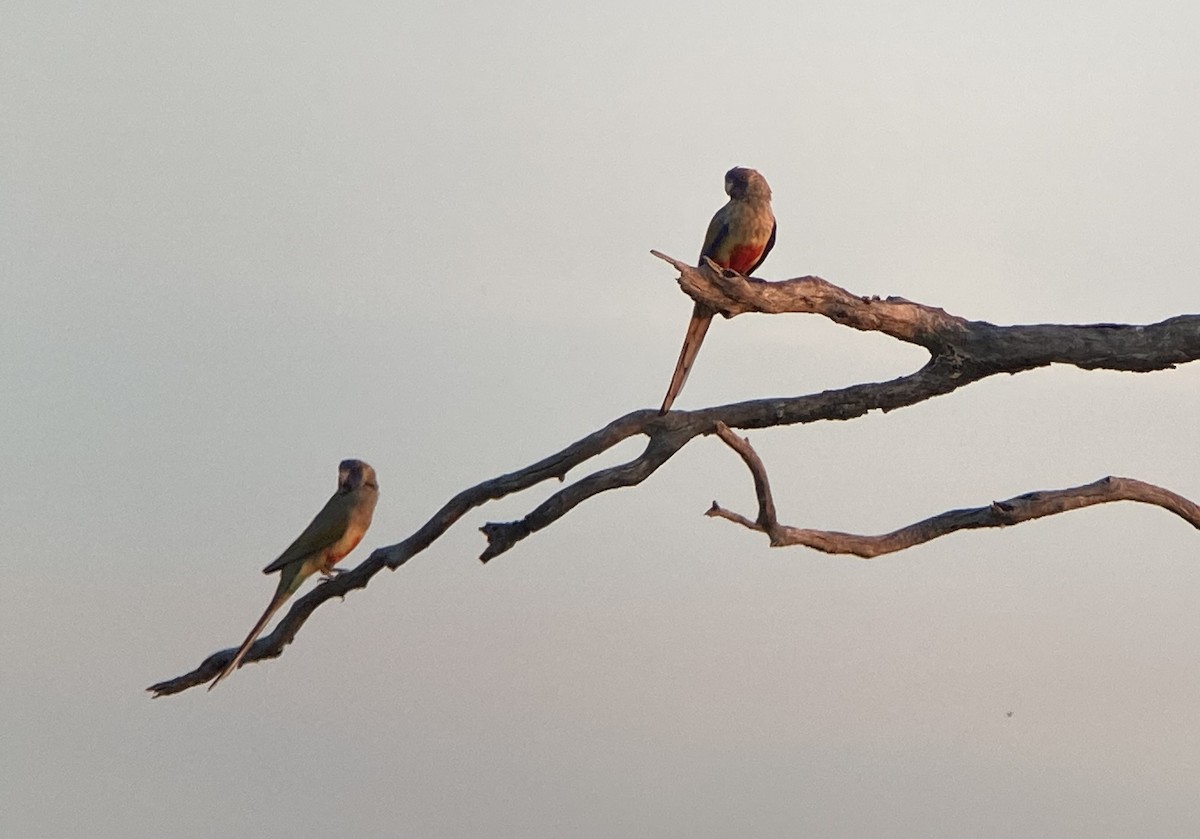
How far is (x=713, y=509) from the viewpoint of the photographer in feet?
20.2

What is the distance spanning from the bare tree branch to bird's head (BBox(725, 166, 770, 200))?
5.92 ft

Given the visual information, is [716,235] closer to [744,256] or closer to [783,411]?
[744,256]

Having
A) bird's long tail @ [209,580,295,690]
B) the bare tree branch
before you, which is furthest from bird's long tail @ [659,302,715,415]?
bird's long tail @ [209,580,295,690]

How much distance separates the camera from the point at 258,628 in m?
7.18

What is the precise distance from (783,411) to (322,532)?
244 cm

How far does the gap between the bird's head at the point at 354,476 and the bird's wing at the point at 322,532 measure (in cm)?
6

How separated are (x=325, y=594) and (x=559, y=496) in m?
1.20

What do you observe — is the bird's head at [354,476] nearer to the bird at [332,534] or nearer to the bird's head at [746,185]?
the bird at [332,534]

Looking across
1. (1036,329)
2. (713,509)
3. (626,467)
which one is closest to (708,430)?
(626,467)

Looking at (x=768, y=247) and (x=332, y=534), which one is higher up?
(x=768, y=247)

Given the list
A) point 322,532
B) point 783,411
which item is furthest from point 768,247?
point 322,532

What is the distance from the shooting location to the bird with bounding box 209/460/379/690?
7.53 m

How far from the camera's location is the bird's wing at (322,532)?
7547 millimetres

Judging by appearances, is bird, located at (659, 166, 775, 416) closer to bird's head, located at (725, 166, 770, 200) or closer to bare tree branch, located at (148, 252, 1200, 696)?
bird's head, located at (725, 166, 770, 200)
